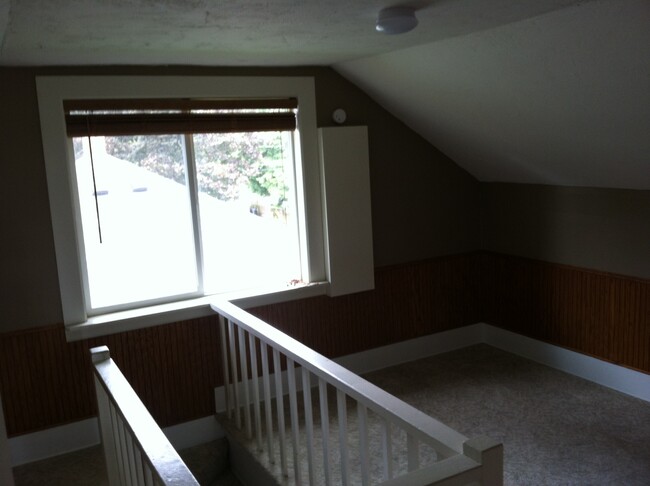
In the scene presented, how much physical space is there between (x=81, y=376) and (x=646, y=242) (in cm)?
341

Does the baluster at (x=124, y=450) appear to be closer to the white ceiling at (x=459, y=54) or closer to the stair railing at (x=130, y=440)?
the stair railing at (x=130, y=440)

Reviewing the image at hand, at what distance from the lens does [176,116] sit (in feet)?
11.3

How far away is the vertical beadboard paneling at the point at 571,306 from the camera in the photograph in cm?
364

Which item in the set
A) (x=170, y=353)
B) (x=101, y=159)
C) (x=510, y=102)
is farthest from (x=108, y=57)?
(x=510, y=102)

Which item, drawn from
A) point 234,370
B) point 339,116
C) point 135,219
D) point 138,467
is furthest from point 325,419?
point 339,116

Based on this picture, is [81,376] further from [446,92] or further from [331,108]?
[446,92]

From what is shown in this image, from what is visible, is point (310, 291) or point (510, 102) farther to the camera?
point (310, 291)

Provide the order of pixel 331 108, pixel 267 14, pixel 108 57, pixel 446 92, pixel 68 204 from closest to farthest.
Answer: pixel 267 14
pixel 108 57
pixel 68 204
pixel 446 92
pixel 331 108

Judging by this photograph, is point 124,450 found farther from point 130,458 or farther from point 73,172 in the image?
point 73,172

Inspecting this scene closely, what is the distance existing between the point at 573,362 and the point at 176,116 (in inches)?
121

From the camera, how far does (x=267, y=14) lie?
2.18m

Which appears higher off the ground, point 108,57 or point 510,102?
point 108,57

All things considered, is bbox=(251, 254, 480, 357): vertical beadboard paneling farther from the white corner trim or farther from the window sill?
the white corner trim

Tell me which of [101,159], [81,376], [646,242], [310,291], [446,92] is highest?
[446,92]
